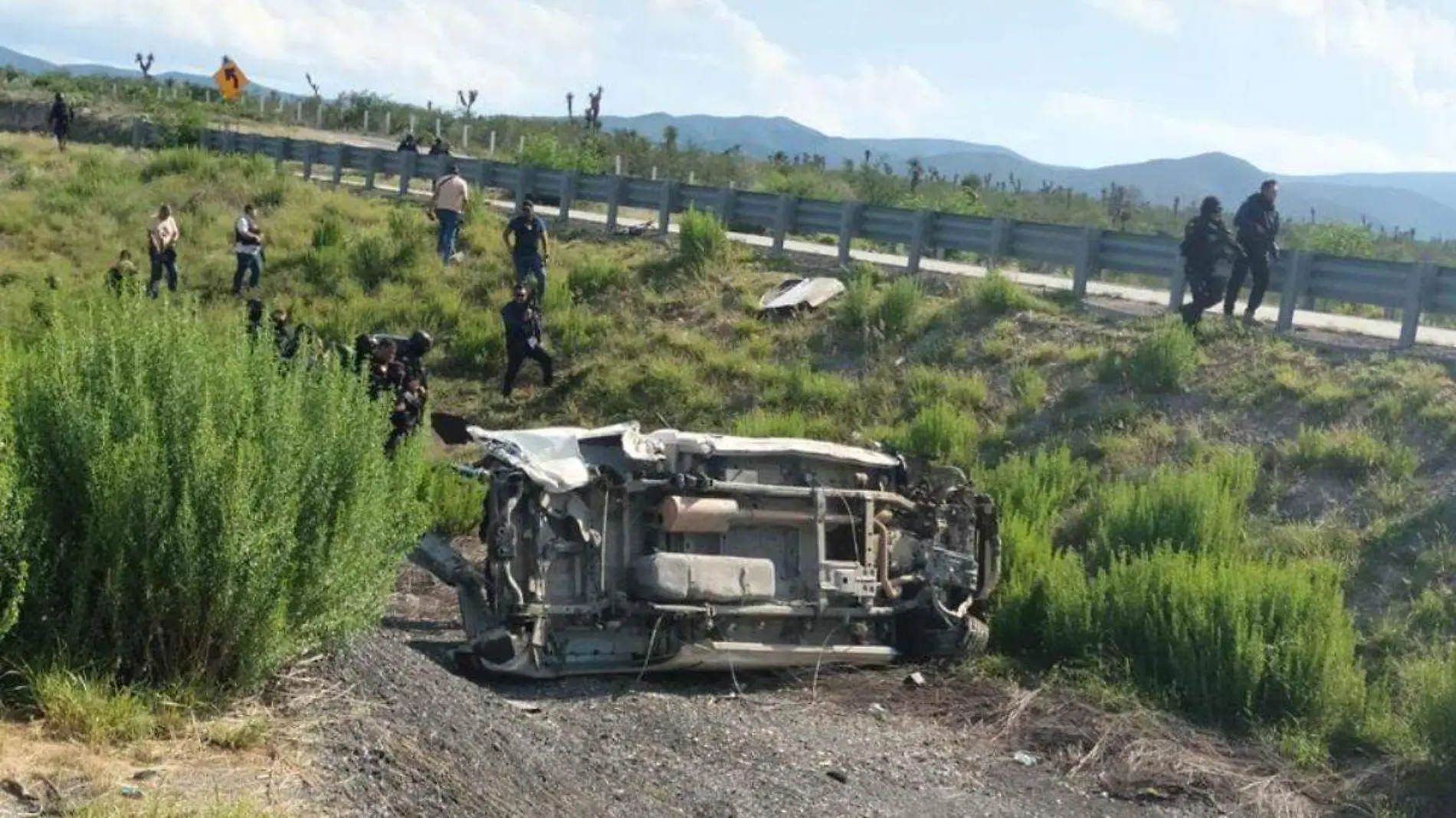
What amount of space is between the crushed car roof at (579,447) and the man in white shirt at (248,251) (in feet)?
47.2

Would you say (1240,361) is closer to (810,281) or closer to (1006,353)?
(1006,353)

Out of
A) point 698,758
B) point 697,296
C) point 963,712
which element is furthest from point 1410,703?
point 697,296

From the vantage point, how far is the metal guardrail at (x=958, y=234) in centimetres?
1716

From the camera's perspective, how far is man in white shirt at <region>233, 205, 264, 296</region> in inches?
965

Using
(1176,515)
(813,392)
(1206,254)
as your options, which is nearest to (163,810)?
(1176,515)

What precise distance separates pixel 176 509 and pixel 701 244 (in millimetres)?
17074

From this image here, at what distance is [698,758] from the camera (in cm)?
952

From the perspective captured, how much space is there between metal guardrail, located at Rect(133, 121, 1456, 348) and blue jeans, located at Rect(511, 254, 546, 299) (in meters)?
3.68

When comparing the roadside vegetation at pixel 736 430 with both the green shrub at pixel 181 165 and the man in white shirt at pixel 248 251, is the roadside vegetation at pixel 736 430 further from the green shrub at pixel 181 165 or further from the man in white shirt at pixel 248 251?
the green shrub at pixel 181 165

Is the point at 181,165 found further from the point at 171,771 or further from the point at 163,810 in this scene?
the point at 163,810

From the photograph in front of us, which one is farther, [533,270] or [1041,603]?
[533,270]

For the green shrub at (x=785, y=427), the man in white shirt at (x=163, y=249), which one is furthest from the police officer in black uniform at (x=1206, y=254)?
the man in white shirt at (x=163, y=249)

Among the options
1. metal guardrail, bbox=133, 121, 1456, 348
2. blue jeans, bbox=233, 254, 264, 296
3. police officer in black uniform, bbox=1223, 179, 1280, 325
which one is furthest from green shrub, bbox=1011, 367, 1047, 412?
blue jeans, bbox=233, 254, 264, 296

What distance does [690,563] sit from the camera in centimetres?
1090
